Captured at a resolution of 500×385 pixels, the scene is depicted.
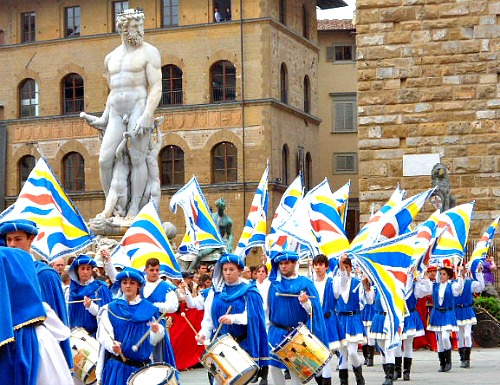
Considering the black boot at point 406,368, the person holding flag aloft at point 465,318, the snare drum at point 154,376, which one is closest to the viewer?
the snare drum at point 154,376

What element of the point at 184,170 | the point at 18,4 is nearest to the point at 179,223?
the point at 184,170

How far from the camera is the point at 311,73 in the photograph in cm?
Result: 6062

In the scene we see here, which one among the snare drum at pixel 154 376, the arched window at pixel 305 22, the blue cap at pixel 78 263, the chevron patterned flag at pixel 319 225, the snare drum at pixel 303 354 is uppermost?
the arched window at pixel 305 22

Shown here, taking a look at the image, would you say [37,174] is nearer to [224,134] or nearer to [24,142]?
[224,134]

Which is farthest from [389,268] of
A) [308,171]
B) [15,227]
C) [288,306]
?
[308,171]

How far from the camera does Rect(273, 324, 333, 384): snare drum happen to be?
45.7 ft

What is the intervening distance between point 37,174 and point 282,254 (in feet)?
12.8

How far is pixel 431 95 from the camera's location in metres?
24.6

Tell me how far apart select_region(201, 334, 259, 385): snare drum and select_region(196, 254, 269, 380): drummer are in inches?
33.9

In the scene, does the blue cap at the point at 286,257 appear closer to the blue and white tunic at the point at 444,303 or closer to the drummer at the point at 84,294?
the drummer at the point at 84,294

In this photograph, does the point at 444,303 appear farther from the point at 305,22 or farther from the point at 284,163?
the point at 305,22

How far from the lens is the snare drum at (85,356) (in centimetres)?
1341

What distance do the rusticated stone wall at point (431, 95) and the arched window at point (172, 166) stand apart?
107 ft

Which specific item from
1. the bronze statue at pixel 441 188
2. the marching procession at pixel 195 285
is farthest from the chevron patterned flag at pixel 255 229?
the bronze statue at pixel 441 188
